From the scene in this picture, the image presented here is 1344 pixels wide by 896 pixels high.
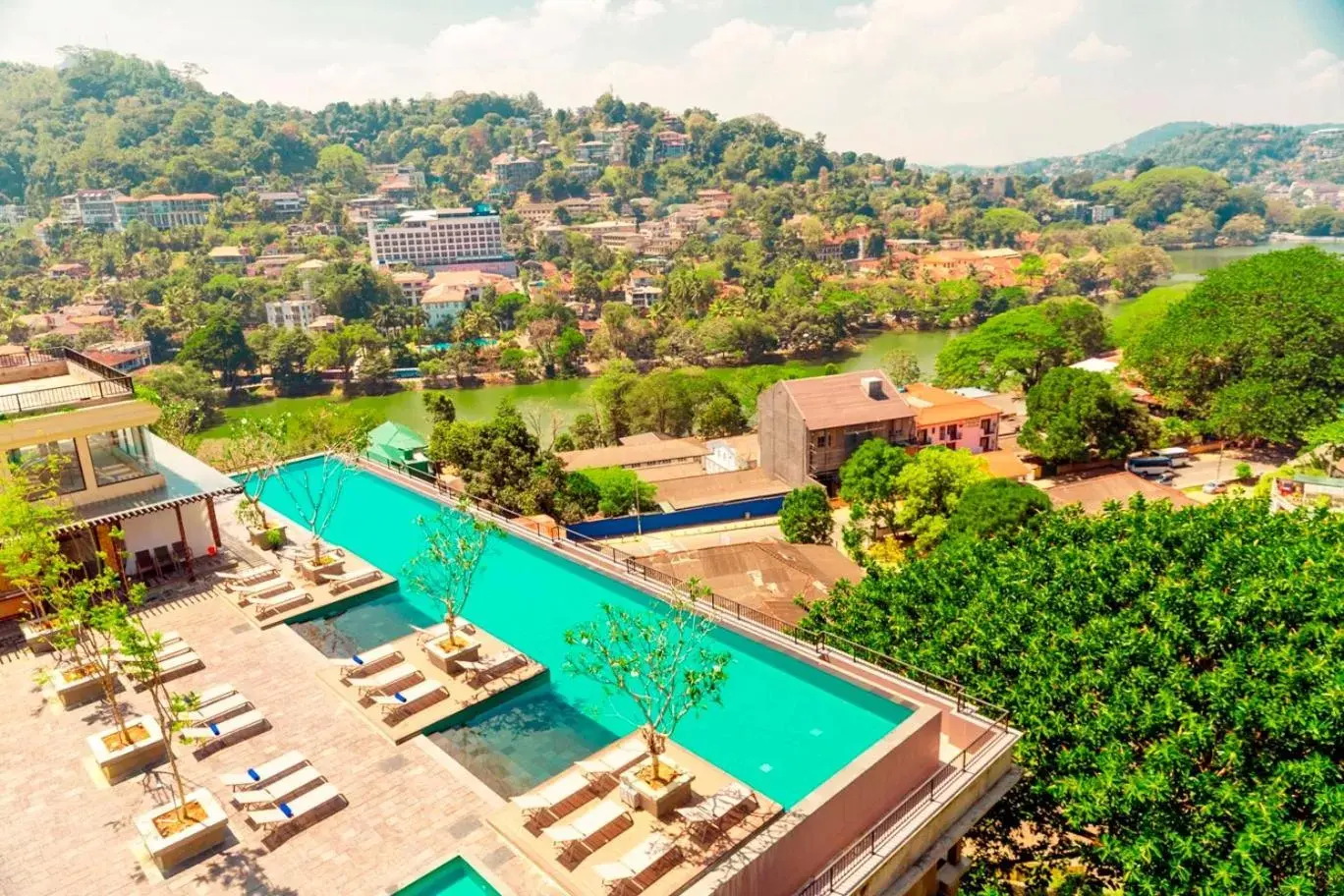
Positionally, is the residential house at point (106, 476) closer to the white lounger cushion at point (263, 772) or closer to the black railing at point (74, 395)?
the black railing at point (74, 395)

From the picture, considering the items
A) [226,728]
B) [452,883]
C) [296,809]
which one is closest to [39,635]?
[226,728]

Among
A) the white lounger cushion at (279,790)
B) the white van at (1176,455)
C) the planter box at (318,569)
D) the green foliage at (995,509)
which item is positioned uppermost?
the planter box at (318,569)

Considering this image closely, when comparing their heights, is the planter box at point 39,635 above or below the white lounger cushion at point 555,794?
above

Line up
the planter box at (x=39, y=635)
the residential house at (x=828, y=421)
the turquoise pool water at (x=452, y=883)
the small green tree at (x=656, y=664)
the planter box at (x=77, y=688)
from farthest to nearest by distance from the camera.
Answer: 1. the residential house at (x=828, y=421)
2. the planter box at (x=39, y=635)
3. the planter box at (x=77, y=688)
4. the small green tree at (x=656, y=664)
5. the turquoise pool water at (x=452, y=883)

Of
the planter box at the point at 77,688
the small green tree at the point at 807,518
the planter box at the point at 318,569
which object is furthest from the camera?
the small green tree at the point at 807,518

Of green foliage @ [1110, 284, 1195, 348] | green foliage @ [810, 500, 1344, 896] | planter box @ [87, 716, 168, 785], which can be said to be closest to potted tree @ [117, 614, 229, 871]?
planter box @ [87, 716, 168, 785]

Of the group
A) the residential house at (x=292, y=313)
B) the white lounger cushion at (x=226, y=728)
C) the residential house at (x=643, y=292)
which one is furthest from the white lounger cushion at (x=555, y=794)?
the residential house at (x=292, y=313)

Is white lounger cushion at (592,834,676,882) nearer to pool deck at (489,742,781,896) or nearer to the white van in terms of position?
pool deck at (489,742,781,896)
